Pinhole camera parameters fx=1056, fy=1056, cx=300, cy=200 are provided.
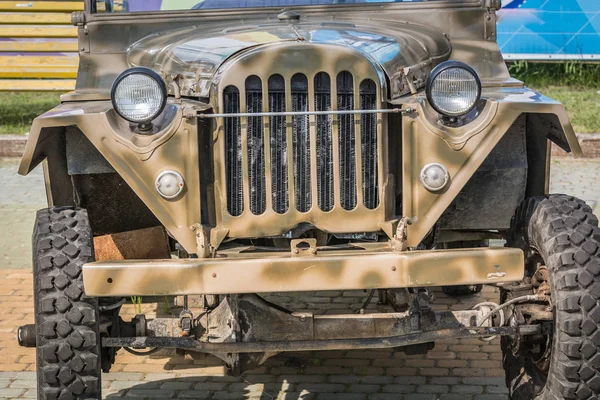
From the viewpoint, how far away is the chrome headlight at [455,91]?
4.34m

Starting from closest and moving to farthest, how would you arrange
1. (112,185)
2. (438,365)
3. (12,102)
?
(112,185) → (438,365) → (12,102)

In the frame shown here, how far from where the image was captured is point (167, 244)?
18.5ft

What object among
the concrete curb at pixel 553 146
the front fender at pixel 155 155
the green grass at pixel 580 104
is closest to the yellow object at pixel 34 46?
the concrete curb at pixel 553 146

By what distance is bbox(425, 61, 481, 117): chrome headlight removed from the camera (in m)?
4.34

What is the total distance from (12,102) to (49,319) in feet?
35.1

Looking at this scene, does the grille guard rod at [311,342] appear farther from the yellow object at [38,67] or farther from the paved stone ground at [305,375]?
the yellow object at [38,67]

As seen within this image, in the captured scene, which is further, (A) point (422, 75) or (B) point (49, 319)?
(A) point (422, 75)

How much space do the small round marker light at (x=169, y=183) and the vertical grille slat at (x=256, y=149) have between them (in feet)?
0.96

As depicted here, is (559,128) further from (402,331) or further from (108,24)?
(108,24)

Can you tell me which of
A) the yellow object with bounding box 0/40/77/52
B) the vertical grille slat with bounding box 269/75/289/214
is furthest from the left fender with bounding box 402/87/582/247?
the yellow object with bounding box 0/40/77/52

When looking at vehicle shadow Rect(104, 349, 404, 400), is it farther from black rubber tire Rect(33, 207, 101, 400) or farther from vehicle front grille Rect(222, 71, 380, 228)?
vehicle front grille Rect(222, 71, 380, 228)

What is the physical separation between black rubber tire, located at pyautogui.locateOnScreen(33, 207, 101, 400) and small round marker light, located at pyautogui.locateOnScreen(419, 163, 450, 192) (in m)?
1.44

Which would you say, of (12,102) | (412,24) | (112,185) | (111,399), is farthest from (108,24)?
(12,102)

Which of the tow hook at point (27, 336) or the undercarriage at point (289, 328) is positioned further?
the tow hook at point (27, 336)
